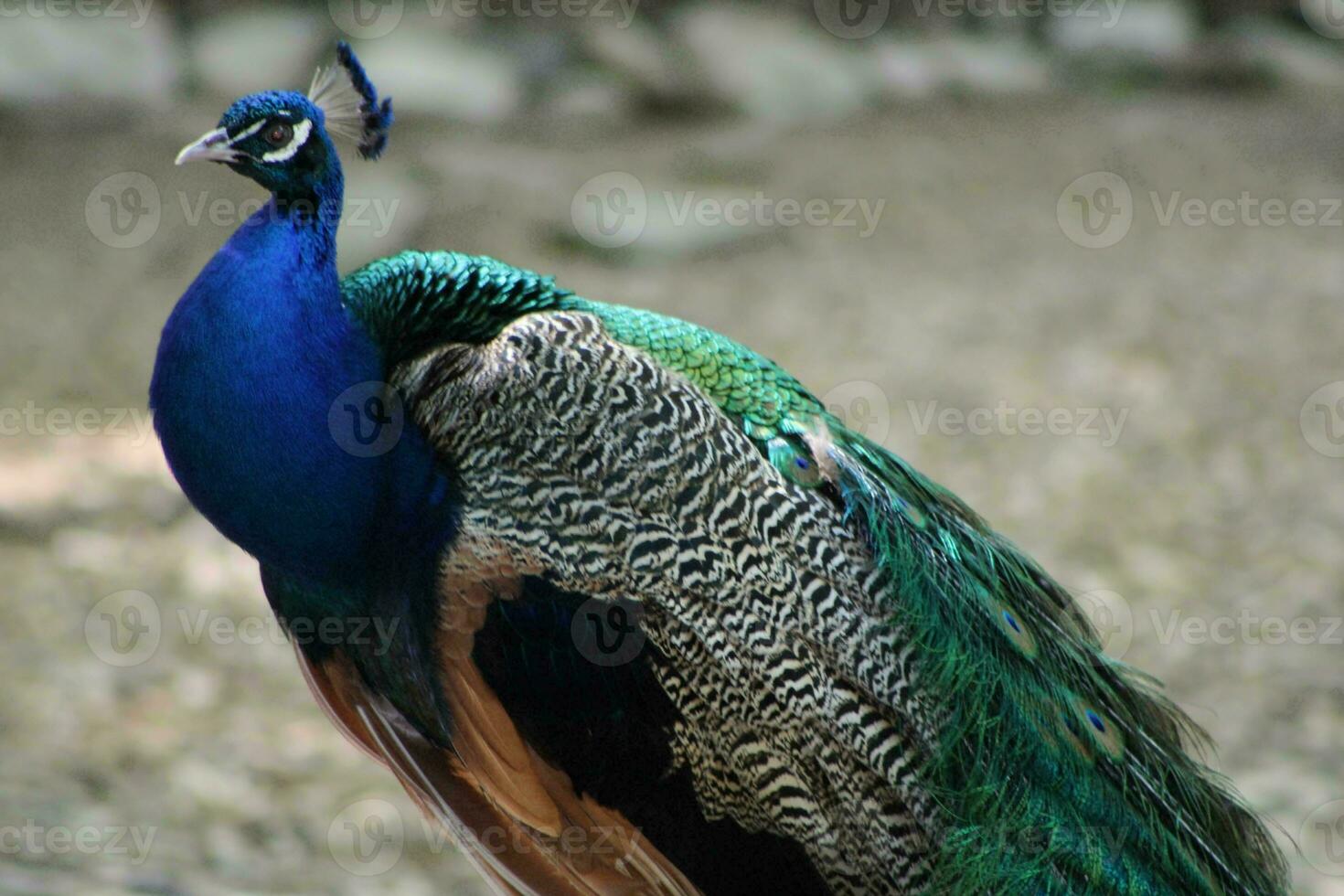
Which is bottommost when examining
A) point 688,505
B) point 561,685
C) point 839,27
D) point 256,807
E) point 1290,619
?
point 256,807

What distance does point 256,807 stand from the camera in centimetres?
396

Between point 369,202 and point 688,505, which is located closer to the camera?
point 688,505

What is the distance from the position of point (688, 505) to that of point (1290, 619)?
11.0ft

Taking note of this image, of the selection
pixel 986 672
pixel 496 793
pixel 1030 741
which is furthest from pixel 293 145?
pixel 1030 741

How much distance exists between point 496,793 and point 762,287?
16.5ft

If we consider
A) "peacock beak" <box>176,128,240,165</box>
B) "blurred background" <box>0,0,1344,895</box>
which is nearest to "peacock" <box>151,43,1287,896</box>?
"peacock beak" <box>176,128,240,165</box>

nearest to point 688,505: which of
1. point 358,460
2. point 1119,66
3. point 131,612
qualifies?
point 358,460

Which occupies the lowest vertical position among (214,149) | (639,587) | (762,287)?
(762,287)

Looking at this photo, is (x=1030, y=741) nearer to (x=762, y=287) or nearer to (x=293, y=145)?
(x=293, y=145)

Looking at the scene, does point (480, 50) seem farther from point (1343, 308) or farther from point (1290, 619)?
point (1290, 619)

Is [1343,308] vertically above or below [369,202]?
above

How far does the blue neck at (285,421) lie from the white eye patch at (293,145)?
0.09m

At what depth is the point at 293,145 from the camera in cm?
243

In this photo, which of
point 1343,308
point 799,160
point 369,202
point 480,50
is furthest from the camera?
point 480,50
